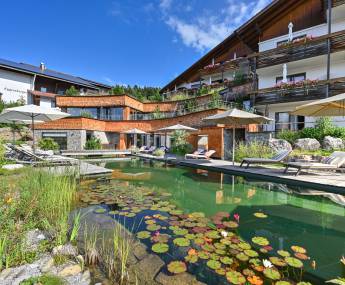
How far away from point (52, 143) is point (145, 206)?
18.6 m

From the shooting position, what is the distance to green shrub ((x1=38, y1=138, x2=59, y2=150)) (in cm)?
2025

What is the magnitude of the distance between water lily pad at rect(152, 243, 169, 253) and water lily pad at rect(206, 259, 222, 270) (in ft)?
2.27

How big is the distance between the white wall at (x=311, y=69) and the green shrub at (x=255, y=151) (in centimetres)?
693

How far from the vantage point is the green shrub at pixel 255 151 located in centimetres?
1214

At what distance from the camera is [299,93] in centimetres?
1435

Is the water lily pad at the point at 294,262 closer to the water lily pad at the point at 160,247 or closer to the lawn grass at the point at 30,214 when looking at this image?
the water lily pad at the point at 160,247

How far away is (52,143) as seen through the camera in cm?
2072

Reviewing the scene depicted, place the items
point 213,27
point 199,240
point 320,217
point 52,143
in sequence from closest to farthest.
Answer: point 199,240
point 320,217
point 52,143
point 213,27

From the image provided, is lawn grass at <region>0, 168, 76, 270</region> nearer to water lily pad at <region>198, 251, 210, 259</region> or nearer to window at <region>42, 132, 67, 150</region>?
water lily pad at <region>198, 251, 210, 259</region>

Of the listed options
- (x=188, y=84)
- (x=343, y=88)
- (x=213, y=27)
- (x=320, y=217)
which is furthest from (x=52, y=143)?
(x=343, y=88)

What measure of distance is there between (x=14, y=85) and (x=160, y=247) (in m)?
30.1

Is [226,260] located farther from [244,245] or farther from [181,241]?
[181,241]

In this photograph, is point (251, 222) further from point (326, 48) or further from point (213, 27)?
point (213, 27)

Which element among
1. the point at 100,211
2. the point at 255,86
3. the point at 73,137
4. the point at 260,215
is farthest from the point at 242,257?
Answer: the point at 73,137
